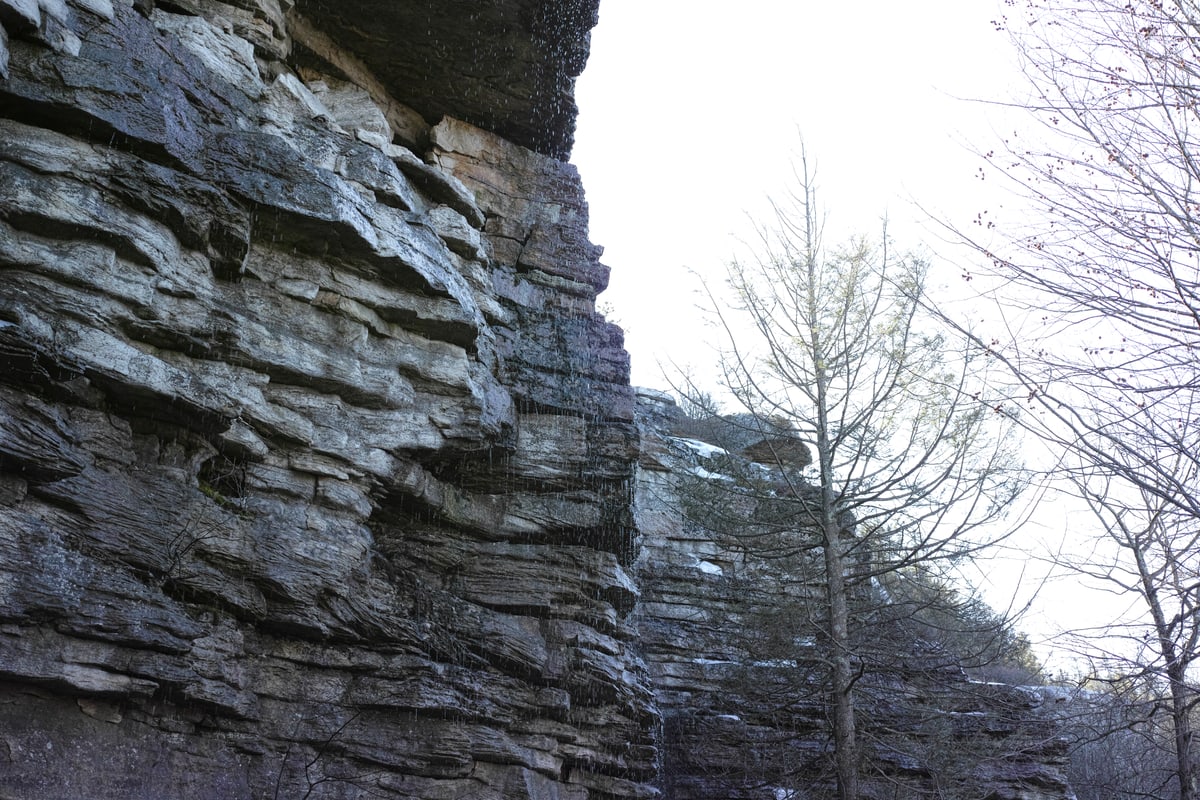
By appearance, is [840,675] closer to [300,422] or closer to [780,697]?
[780,697]

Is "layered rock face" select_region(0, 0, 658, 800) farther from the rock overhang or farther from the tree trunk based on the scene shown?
the tree trunk

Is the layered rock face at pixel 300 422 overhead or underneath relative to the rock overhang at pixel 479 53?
underneath

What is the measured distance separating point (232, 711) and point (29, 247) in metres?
3.66

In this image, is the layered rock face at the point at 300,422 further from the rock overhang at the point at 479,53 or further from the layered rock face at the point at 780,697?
the layered rock face at the point at 780,697

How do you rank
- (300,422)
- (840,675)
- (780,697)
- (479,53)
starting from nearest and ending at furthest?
1. (300,422)
2. (840,675)
3. (479,53)
4. (780,697)

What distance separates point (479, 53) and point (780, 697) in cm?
850

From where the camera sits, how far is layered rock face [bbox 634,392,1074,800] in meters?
10.9

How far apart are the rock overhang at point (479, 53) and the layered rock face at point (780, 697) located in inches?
188

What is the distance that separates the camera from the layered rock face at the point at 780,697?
10867 millimetres

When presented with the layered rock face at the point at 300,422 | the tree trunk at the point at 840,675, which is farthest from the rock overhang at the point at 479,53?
the tree trunk at the point at 840,675

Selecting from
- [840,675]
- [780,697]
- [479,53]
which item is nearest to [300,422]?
[479,53]

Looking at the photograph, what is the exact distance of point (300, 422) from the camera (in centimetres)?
839

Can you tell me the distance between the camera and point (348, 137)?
32.4ft

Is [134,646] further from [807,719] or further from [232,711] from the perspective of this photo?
[807,719]
